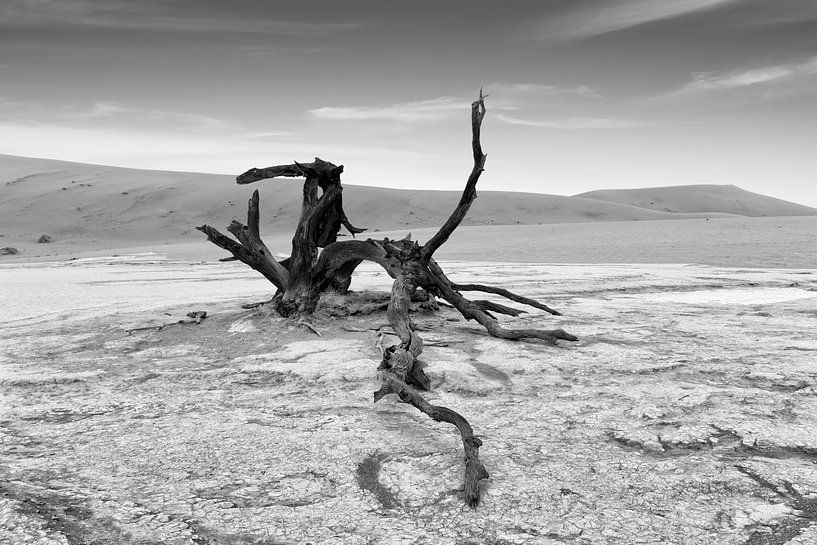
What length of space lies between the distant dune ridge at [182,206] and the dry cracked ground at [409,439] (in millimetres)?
24070

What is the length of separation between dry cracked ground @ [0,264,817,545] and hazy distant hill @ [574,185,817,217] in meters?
49.5

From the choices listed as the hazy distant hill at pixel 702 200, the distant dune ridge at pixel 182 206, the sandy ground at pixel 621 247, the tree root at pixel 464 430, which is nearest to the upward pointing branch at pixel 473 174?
the tree root at pixel 464 430

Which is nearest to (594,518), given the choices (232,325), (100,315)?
(232,325)

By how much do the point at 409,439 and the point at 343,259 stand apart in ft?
10.1

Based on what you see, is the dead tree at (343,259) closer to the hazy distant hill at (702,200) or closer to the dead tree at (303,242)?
the dead tree at (303,242)

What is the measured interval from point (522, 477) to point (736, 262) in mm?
10667

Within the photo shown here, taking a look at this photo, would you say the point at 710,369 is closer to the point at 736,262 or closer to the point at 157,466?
the point at 157,466

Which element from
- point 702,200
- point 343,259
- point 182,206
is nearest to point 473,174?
point 343,259

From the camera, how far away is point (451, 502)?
2.13 m

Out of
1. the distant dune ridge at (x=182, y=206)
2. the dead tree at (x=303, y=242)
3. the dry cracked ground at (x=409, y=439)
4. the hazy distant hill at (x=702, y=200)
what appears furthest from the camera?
the hazy distant hill at (x=702, y=200)

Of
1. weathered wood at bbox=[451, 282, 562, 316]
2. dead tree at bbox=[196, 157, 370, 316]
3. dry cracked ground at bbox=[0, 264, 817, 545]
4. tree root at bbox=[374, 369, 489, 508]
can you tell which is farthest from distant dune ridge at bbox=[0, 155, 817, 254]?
tree root at bbox=[374, 369, 489, 508]

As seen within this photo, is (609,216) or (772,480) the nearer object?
(772,480)

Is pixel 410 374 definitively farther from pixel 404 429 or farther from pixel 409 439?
pixel 409 439

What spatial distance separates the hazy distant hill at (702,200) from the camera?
5328cm
